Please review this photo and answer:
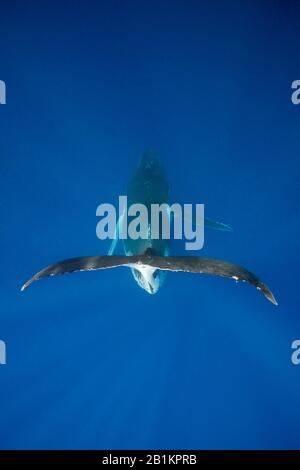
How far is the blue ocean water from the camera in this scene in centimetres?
696

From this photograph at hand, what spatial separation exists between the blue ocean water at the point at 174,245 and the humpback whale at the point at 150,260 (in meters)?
0.76

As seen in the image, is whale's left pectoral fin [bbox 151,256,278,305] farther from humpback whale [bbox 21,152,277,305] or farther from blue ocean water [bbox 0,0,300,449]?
blue ocean water [bbox 0,0,300,449]

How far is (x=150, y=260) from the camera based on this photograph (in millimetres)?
3740

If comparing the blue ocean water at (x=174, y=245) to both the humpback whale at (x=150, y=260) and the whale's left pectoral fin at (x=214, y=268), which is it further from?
the whale's left pectoral fin at (x=214, y=268)

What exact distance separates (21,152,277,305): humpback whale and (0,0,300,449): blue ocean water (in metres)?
0.76

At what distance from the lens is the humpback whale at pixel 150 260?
3.42 m

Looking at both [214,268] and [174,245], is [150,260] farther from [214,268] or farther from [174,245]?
[174,245]

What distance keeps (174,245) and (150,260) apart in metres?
3.28

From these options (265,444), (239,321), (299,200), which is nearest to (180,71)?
(299,200)

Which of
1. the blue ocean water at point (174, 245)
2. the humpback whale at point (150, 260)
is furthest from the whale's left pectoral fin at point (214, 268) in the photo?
the blue ocean water at point (174, 245)

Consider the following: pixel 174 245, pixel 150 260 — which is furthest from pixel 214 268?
pixel 174 245

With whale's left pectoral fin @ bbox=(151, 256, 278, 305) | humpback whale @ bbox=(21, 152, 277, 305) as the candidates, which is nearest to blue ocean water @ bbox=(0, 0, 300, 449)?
humpback whale @ bbox=(21, 152, 277, 305)
